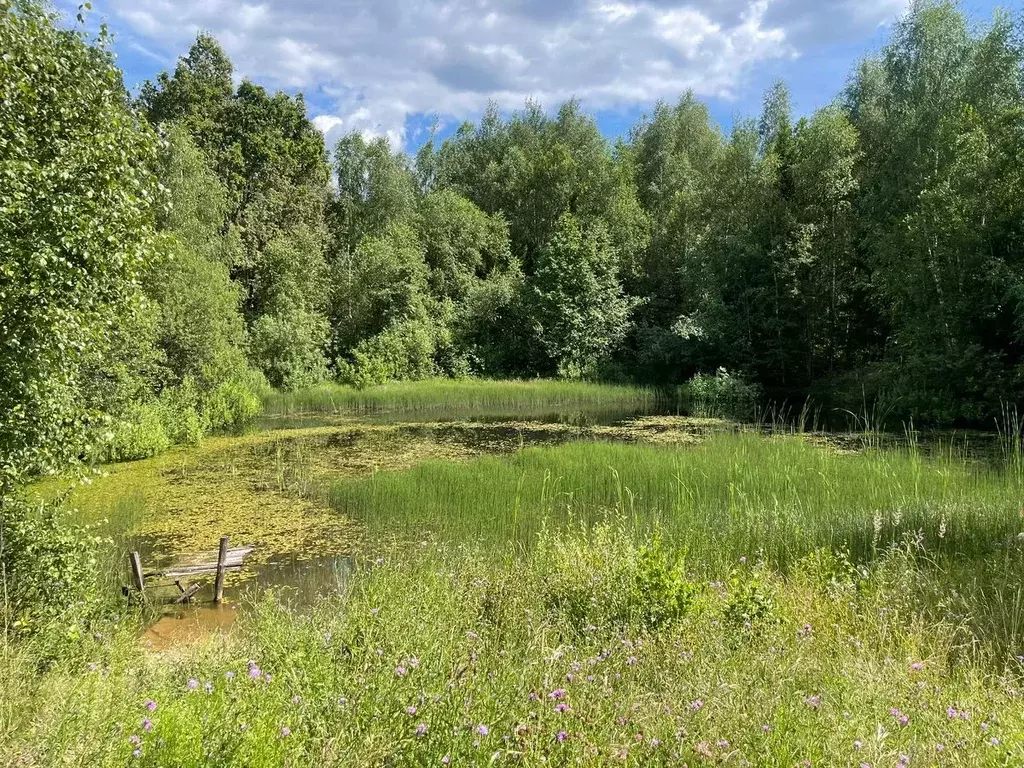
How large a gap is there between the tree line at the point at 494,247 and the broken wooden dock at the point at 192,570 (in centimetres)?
180

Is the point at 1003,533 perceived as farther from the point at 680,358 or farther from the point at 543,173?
the point at 543,173

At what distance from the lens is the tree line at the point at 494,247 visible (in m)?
3.91

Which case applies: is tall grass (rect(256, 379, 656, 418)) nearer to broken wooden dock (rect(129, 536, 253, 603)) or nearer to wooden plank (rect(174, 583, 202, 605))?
broken wooden dock (rect(129, 536, 253, 603))

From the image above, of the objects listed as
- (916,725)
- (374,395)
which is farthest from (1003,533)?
(374,395)

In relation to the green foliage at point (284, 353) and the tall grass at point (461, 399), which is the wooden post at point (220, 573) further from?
the green foliage at point (284, 353)

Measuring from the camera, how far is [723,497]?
7.04 metres

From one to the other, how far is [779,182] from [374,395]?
17.7 meters

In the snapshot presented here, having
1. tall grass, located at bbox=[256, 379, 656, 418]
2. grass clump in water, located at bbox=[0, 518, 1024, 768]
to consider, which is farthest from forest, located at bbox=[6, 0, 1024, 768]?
tall grass, located at bbox=[256, 379, 656, 418]

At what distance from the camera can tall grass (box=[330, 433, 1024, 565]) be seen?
5.23 meters

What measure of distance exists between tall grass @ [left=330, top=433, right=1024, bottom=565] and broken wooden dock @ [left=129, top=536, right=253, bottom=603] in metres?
1.66

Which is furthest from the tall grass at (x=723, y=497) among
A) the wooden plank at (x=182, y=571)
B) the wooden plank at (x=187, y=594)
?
the wooden plank at (x=187, y=594)

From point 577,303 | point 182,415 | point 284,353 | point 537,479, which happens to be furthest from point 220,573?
point 577,303

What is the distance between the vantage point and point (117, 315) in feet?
13.9

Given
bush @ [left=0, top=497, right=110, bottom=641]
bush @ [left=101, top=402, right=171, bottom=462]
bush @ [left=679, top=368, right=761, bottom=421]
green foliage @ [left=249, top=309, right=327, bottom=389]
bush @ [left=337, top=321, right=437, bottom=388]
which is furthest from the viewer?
bush @ [left=337, top=321, right=437, bottom=388]
